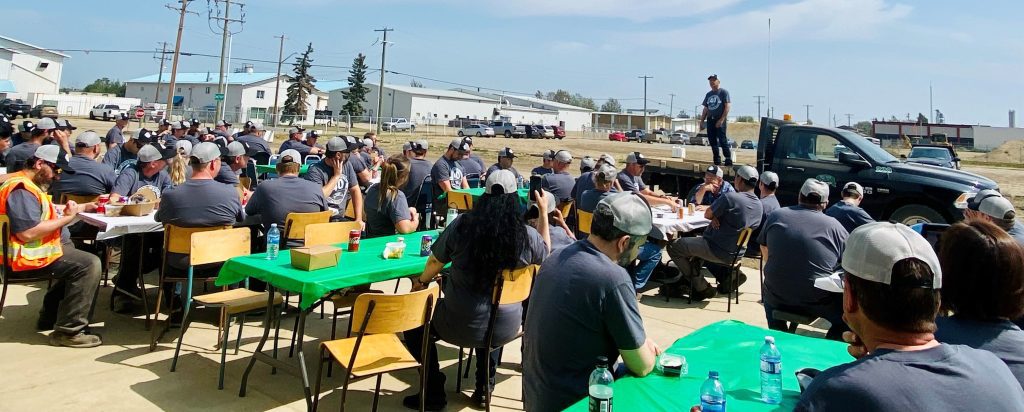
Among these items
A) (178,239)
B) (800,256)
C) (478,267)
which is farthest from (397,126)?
(478,267)

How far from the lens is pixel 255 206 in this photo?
586 centimetres

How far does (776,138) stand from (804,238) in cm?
601

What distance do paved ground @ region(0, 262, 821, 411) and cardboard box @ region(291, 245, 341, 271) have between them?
0.83 metres

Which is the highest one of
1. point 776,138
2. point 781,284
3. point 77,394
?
point 776,138

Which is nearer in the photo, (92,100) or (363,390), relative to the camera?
(363,390)

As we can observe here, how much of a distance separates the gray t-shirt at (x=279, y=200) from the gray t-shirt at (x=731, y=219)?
4.08m

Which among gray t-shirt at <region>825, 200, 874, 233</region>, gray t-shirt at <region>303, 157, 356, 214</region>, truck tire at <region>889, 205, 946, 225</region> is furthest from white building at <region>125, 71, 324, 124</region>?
gray t-shirt at <region>825, 200, 874, 233</region>

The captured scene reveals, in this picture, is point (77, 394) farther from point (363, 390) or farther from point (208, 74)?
point (208, 74)

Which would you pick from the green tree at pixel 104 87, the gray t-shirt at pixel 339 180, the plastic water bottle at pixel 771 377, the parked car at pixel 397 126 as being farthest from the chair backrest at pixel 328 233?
the green tree at pixel 104 87

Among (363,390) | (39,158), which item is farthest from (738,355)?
(39,158)

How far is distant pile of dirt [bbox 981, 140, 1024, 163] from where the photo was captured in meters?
41.4

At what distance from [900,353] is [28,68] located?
75.2m

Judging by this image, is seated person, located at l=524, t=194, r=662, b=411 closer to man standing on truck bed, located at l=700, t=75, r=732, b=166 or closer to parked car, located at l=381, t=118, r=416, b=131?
man standing on truck bed, located at l=700, t=75, r=732, b=166

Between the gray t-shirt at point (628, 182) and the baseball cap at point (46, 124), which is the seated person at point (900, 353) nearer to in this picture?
the gray t-shirt at point (628, 182)
